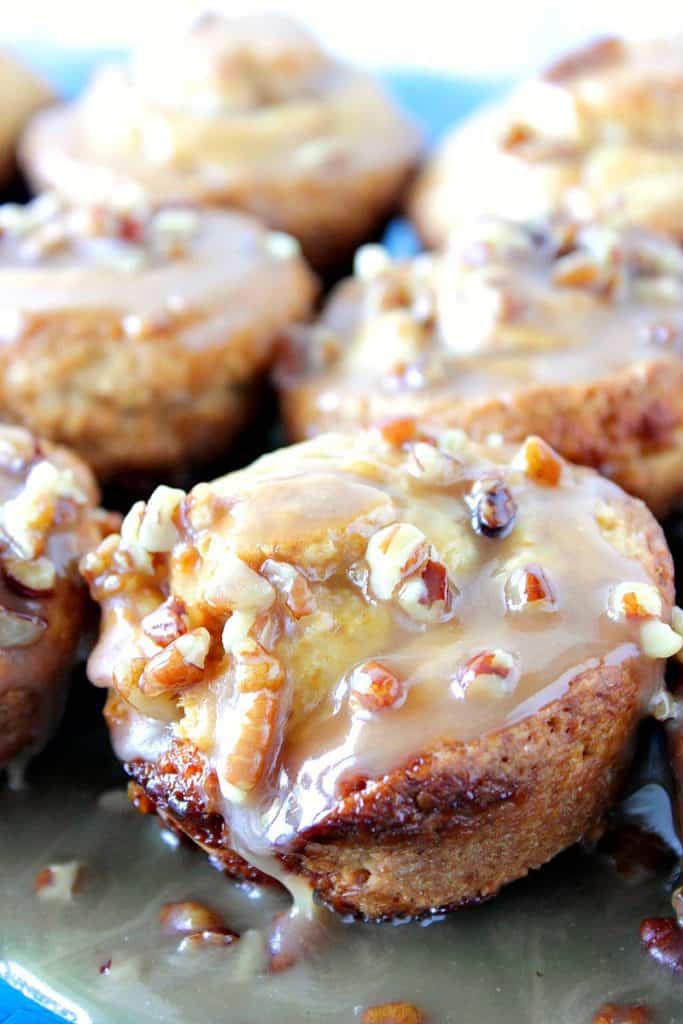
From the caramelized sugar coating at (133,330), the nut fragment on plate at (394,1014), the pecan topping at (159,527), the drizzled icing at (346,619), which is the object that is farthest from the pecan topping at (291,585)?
the caramelized sugar coating at (133,330)

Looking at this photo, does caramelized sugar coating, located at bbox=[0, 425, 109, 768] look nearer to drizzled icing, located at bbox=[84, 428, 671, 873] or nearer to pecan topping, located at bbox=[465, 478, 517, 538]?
drizzled icing, located at bbox=[84, 428, 671, 873]

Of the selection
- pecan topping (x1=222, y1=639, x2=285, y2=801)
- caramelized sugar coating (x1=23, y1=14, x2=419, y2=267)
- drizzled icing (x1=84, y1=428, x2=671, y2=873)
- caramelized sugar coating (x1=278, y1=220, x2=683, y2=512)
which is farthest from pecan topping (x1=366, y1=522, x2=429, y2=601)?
caramelized sugar coating (x1=23, y1=14, x2=419, y2=267)

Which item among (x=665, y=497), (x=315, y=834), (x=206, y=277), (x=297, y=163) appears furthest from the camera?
(x=297, y=163)

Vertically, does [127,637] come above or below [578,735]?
above

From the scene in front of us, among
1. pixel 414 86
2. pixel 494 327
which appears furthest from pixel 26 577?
pixel 414 86

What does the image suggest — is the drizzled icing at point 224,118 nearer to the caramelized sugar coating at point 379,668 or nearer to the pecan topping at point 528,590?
the caramelized sugar coating at point 379,668

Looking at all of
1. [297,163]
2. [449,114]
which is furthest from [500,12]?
[297,163]

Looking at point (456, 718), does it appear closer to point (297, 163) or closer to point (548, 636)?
point (548, 636)
